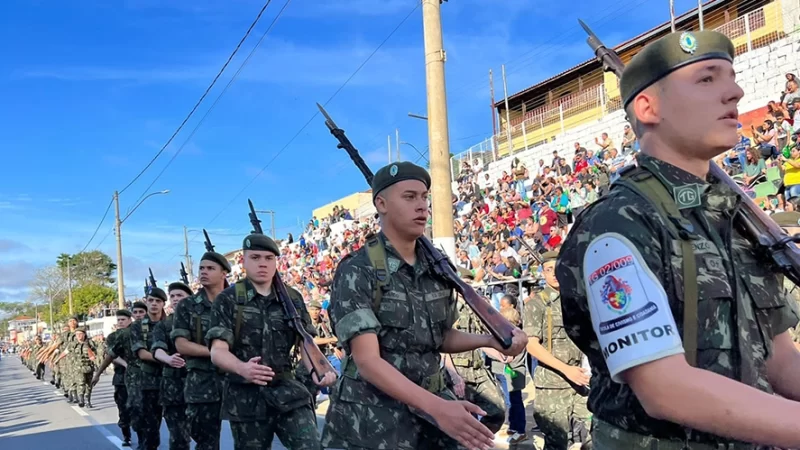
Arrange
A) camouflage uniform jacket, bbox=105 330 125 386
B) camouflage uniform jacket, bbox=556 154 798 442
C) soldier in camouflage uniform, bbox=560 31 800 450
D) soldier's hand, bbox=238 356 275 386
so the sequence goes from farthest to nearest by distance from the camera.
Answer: camouflage uniform jacket, bbox=105 330 125 386 → soldier's hand, bbox=238 356 275 386 → camouflage uniform jacket, bbox=556 154 798 442 → soldier in camouflage uniform, bbox=560 31 800 450

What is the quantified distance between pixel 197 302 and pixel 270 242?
5.25 feet

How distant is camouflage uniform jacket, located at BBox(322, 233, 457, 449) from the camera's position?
121 inches

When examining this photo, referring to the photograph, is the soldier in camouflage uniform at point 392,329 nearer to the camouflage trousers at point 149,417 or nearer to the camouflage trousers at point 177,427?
the camouflage trousers at point 177,427

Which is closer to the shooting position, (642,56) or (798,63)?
(642,56)

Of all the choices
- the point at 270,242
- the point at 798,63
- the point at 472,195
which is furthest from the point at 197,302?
the point at 472,195

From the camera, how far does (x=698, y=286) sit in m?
1.62

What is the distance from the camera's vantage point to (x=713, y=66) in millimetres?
1706

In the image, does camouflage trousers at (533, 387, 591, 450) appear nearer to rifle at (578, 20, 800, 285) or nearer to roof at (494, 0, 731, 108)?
rifle at (578, 20, 800, 285)

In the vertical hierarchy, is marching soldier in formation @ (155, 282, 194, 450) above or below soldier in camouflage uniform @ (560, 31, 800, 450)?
below

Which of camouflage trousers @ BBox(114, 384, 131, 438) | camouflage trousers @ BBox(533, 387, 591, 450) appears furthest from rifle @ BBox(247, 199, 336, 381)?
camouflage trousers @ BBox(114, 384, 131, 438)

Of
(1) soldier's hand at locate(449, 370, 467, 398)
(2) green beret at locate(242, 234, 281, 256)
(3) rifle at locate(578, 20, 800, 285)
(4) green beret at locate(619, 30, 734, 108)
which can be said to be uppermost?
(4) green beret at locate(619, 30, 734, 108)

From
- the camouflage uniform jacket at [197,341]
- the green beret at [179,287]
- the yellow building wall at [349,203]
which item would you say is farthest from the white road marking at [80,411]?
the yellow building wall at [349,203]

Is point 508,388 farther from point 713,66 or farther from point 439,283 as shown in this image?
point 713,66

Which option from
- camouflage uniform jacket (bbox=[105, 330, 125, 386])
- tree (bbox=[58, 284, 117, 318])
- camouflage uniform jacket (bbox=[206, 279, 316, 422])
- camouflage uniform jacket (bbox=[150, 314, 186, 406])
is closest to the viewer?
camouflage uniform jacket (bbox=[206, 279, 316, 422])
